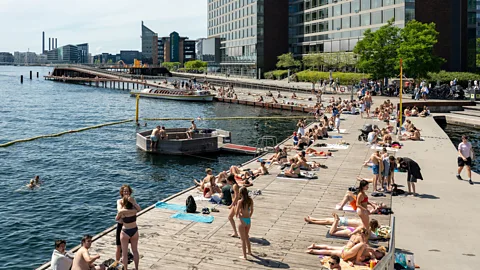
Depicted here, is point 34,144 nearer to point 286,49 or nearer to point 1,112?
point 1,112

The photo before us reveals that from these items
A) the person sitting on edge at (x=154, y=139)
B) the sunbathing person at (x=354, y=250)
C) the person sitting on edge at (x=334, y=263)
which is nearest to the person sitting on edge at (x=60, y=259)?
the person sitting on edge at (x=334, y=263)

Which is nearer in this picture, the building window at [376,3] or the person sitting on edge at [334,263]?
the person sitting on edge at [334,263]

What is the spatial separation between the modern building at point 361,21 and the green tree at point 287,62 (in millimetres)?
5944

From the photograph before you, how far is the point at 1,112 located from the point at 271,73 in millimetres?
67089

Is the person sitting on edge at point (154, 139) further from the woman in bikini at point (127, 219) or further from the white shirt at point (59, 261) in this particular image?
the white shirt at point (59, 261)

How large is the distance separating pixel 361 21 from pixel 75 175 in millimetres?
81359

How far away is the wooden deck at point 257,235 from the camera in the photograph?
49.6 ft

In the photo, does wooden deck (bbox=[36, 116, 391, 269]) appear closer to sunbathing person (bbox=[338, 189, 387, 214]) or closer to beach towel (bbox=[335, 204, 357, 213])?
beach towel (bbox=[335, 204, 357, 213])

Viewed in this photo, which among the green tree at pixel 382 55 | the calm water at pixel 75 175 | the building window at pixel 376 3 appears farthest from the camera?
the building window at pixel 376 3

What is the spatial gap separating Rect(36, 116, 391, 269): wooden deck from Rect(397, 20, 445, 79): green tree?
171 feet

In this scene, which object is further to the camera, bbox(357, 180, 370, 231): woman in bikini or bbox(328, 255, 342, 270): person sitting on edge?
bbox(357, 180, 370, 231): woman in bikini

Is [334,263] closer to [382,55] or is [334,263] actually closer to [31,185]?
[31,185]

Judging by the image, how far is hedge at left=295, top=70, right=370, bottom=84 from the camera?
94875 mm

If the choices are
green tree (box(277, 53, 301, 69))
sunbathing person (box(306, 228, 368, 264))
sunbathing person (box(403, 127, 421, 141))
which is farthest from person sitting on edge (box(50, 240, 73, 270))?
green tree (box(277, 53, 301, 69))
